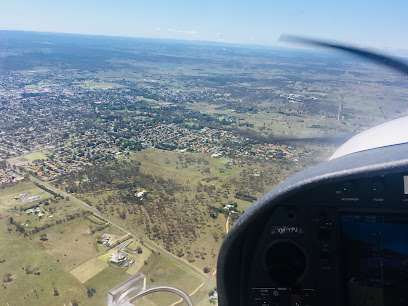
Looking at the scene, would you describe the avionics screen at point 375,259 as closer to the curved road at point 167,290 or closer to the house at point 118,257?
the curved road at point 167,290

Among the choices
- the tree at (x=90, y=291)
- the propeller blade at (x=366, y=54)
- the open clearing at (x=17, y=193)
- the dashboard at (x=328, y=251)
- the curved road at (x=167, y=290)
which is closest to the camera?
the dashboard at (x=328, y=251)

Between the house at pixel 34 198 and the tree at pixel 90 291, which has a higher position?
the tree at pixel 90 291

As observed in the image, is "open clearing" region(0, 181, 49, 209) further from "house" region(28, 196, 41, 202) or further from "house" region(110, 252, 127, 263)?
"house" region(110, 252, 127, 263)

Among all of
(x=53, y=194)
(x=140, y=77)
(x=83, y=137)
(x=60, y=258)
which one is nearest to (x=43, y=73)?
(x=140, y=77)

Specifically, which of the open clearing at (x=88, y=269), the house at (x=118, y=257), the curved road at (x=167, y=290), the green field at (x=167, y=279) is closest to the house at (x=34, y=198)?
the open clearing at (x=88, y=269)

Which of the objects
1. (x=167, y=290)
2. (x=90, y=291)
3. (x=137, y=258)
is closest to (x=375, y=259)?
(x=167, y=290)

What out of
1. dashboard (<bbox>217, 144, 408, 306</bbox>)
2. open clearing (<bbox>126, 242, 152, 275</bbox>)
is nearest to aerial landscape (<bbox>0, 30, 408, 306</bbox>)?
open clearing (<bbox>126, 242, 152, 275</bbox>)

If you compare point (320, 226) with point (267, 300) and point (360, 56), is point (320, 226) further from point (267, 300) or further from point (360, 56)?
point (360, 56)
